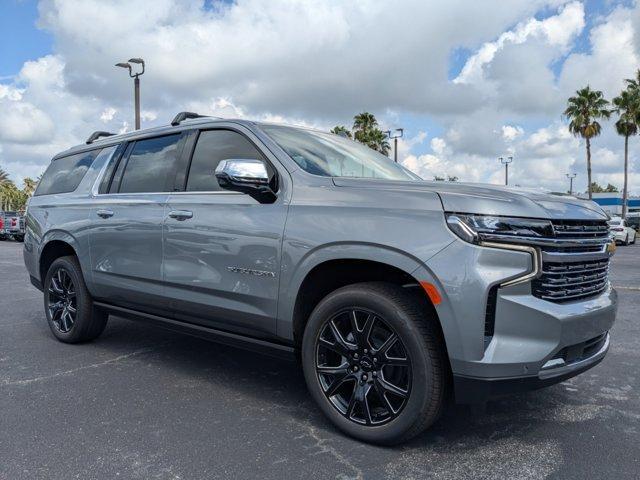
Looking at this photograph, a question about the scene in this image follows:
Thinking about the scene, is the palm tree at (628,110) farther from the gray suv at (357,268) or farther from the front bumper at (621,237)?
the gray suv at (357,268)

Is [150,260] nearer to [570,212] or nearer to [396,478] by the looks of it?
[396,478]

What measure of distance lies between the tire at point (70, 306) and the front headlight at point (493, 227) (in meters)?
3.65

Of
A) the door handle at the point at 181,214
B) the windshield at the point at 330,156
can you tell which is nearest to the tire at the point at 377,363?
the windshield at the point at 330,156

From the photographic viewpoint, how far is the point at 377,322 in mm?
3041

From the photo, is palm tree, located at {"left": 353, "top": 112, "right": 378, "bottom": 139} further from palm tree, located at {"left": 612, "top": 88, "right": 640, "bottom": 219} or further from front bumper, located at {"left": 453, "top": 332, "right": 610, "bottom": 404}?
front bumper, located at {"left": 453, "top": 332, "right": 610, "bottom": 404}

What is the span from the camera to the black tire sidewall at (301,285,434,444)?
2.81 metres

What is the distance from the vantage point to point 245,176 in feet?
10.9

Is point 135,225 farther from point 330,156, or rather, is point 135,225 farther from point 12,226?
point 12,226

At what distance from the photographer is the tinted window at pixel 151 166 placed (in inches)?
169

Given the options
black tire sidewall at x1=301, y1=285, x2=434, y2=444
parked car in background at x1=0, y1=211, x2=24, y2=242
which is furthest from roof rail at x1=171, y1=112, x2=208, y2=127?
parked car in background at x1=0, y1=211, x2=24, y2=242

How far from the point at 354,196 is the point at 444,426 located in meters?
1.47

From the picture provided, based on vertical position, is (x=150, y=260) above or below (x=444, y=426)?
above

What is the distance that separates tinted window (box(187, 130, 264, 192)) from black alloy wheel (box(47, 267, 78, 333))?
192cm

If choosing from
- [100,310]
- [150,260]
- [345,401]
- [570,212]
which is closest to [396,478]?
[345,401]
